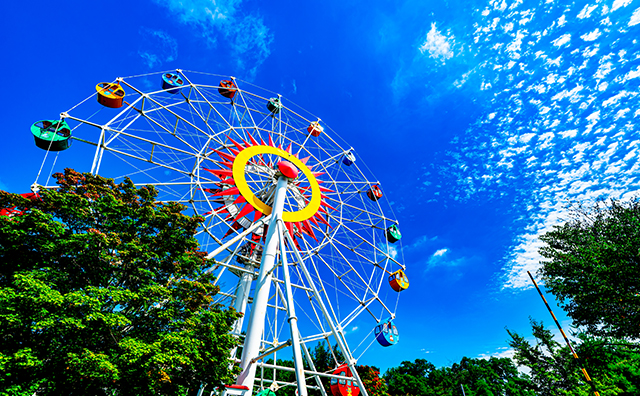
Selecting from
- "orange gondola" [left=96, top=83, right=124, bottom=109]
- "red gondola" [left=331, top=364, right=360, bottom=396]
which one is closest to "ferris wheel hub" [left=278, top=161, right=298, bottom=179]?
"orange gondola" [left=96, top=83, right=124, bottom=109]

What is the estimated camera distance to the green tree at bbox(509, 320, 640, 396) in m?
17.6

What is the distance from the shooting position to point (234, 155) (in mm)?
17641

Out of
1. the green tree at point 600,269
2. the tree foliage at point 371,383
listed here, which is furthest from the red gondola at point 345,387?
the green tree at point 600,269

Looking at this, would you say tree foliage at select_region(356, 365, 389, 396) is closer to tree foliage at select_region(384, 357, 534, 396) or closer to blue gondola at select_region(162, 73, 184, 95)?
tree foliage at select_region(384, 357, 534, 396)

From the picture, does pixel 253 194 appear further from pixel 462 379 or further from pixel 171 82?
pixel 462 379

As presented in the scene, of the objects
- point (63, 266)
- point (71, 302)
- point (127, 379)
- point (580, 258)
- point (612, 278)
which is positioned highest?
point (580, 258)

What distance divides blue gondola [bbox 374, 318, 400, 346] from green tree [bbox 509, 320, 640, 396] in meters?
9.36

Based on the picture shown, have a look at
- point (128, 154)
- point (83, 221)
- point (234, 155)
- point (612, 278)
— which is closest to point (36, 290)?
point (83, 221)

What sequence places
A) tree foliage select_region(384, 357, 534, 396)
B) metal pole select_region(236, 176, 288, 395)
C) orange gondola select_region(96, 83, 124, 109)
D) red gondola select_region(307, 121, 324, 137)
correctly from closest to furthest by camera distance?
metal pole select_region(236, 176, 288, 395) < orange gondola select_region(96, 83, 124, 109) < red gondola select_region(307, 121, 324, 137) < tree foliage select_region(384, 357, 534, 396)

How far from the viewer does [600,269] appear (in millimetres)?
16078

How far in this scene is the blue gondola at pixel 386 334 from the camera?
696 inches

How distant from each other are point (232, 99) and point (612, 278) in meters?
27.0

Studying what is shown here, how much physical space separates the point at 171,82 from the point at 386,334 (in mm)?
21010

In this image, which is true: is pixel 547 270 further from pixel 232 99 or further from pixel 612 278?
pixel 232 99
